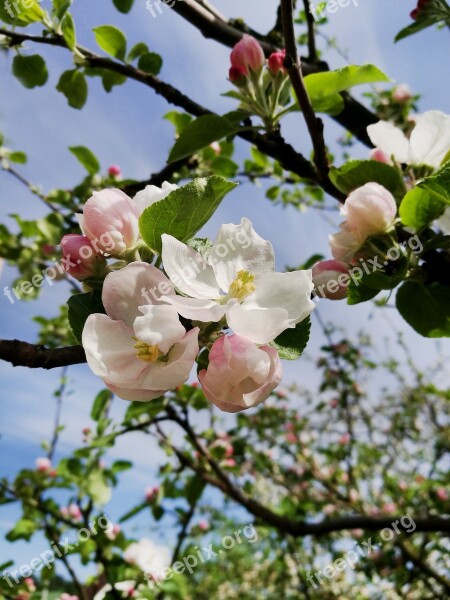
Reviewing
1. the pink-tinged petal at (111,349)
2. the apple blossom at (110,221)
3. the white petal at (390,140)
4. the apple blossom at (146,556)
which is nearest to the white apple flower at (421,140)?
the white petal at (390,140)

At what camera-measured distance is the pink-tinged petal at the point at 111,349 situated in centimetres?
54

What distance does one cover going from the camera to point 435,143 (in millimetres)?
920

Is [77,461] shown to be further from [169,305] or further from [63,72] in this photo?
[169,305]

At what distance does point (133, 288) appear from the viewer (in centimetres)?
58

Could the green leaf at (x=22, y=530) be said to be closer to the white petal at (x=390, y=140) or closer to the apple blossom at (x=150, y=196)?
the apple blossom at (x=150, y=196)

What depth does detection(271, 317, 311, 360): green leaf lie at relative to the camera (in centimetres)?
63

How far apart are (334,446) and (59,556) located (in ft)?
10.8

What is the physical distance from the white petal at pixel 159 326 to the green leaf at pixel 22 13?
3.04 feet

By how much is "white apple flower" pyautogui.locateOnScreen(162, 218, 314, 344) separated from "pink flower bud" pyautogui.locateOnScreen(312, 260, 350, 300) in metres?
0.24

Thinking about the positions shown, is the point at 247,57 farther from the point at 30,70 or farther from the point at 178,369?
the point at 178,369

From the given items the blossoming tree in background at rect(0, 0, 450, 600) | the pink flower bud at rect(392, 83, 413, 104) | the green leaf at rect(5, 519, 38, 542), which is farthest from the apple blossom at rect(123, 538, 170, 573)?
the pink flower bud at rect(392, 83, 413, 104)

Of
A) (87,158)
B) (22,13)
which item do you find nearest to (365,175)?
(22,13)

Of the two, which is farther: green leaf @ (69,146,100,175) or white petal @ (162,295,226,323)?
green leaf @ (69,146,100,175)

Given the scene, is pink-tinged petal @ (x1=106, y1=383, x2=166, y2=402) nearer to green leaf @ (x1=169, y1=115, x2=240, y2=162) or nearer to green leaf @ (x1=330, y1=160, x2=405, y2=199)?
green leaf @ (x1=330, y1=160, x2=405, y2=199)
